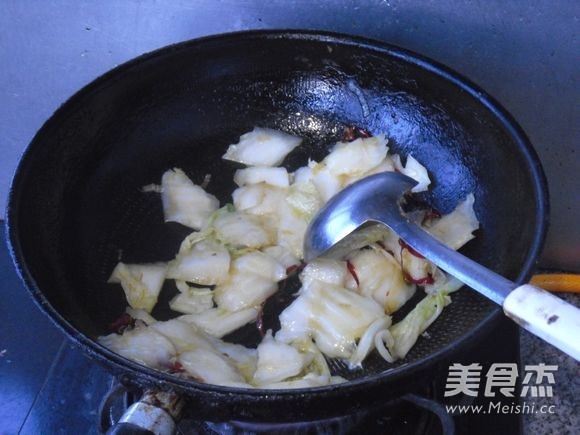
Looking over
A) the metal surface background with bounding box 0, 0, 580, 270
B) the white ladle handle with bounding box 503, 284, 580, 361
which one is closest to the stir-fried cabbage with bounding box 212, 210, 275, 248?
the metal surface background with bounding box 0, 0, 580, 270

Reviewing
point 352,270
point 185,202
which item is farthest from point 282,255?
point 185,202

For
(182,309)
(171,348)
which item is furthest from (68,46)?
Answer: (171,348)

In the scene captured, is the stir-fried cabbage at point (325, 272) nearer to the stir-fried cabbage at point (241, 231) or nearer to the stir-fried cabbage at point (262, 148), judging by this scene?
the stir-fried cabbage at point (241, 231)

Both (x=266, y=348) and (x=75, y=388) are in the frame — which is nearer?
(x=266, y=348)

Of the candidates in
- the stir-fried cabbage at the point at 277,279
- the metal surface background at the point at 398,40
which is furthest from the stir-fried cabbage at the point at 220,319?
the metal surface background at the point at 398,40

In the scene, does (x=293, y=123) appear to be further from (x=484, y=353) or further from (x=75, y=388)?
(x=75, y=388)

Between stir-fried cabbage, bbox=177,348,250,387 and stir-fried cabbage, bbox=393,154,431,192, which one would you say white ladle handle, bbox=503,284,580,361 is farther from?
stir-fried cabbage, bbox=393,154,431,192
